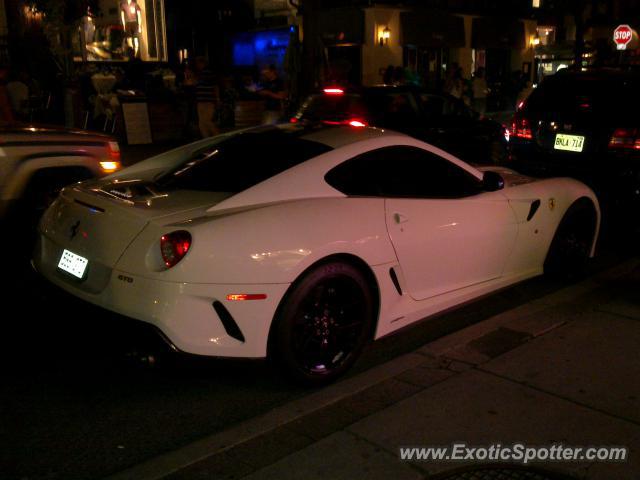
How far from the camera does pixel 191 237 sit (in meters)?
3.46

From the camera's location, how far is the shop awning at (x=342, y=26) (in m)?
23.4

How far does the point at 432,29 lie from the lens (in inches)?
979

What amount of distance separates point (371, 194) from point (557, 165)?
4.46 meters

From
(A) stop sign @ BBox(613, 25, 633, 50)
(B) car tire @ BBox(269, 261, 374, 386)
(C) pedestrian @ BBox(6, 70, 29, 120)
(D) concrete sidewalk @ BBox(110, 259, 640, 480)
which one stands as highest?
(A) stop sign @ BBox(613, 25, 633, 50)

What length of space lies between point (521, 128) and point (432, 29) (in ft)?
57.9

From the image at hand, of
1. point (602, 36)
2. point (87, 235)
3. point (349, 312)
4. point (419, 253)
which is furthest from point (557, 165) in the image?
point (602, 36)

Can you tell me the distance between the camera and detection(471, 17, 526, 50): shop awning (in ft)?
88.5

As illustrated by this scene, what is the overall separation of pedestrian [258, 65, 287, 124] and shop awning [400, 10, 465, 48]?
435 inches

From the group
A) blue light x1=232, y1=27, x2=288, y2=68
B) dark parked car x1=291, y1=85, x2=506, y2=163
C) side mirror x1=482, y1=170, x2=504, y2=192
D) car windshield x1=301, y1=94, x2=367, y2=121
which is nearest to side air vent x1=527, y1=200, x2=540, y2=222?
side mirror x1=482, y1=170, x2=504, y2=192

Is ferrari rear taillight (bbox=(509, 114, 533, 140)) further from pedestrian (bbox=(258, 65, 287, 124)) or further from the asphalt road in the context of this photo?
pedestrian (bbox=(258, 65, 287, 124))

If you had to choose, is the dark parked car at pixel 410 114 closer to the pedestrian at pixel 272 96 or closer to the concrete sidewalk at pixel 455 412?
the pedestrian at pixel 272 96

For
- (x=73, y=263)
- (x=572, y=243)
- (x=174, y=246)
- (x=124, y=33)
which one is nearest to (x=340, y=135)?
(x=174, y=246)

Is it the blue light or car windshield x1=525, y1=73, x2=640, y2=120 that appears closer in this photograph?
car windshield x1=525, y1=73, x2=640, y2=120

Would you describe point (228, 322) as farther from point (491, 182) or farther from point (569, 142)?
point (569, 142)
